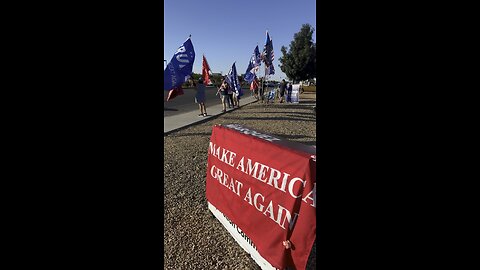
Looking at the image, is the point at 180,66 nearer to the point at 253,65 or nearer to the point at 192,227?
the point at 192,227

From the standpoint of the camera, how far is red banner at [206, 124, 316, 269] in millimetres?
1942

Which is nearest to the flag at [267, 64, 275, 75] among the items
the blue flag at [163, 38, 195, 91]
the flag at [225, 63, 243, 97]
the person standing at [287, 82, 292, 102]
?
the person standing at [287, 82, 292, 102]

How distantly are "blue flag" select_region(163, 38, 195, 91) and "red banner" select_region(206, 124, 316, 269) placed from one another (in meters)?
4.08

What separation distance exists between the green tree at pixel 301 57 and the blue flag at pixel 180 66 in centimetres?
3244

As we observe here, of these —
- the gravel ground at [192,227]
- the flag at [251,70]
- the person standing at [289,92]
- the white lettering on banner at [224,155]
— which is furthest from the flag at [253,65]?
the white lettering on banner at [224,155]

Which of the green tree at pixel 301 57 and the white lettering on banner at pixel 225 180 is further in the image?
the green tree at pixel 301 57

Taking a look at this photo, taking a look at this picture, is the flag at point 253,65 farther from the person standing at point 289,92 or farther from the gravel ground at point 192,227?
the gravel ground at point 192,227

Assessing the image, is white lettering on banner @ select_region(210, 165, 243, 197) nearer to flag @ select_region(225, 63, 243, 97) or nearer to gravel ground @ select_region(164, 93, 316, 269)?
gravel ground @ select_region(164, 93, 316, 269)

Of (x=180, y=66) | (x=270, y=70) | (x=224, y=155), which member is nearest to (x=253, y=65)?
(x=270, y=70)

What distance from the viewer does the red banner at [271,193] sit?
6.37 feet

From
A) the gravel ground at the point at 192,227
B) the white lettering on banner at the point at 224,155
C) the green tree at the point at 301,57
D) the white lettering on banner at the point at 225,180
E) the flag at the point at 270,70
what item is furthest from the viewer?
the green tree at the point at 301,57
